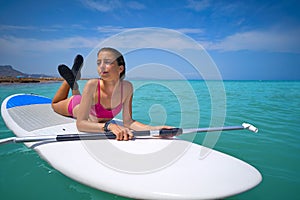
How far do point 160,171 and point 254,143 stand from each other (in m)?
2.18

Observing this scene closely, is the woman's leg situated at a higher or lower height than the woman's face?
lower

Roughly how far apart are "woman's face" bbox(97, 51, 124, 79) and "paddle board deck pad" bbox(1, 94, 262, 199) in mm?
735

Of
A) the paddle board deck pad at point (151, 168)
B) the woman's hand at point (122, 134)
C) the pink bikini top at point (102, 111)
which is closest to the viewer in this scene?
the paddle board deck pad at point (151, 168)

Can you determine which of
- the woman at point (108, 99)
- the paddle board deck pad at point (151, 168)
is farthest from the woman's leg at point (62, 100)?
the paddle board deck pad at point (151, 168)

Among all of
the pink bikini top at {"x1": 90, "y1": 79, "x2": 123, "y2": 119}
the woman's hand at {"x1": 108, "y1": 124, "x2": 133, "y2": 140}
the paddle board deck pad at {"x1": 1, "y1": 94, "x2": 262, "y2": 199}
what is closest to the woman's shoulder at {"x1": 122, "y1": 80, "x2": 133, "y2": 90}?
the pink bikini top at {"x1": 90, "y1": 79, "x2": 123, "y2": 119}

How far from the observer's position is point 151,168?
1495 millimetres

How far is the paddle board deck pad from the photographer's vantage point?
49.9 inches

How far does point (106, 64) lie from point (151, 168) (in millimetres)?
1215

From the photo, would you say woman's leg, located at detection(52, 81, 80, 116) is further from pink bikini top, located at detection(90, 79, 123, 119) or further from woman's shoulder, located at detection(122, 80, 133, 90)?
woman's shoulder, located at detection(122, 80, 133, 90)

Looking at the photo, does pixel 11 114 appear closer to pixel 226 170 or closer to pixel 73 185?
pixel 73 185

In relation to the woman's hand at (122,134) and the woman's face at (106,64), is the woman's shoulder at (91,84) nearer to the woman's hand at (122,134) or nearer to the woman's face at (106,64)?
the woman's face at (106,64)

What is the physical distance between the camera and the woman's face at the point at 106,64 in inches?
84.4

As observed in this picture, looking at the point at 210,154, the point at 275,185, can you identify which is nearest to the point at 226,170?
the point at 210,154

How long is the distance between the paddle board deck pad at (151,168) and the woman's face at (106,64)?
2.41 feet
